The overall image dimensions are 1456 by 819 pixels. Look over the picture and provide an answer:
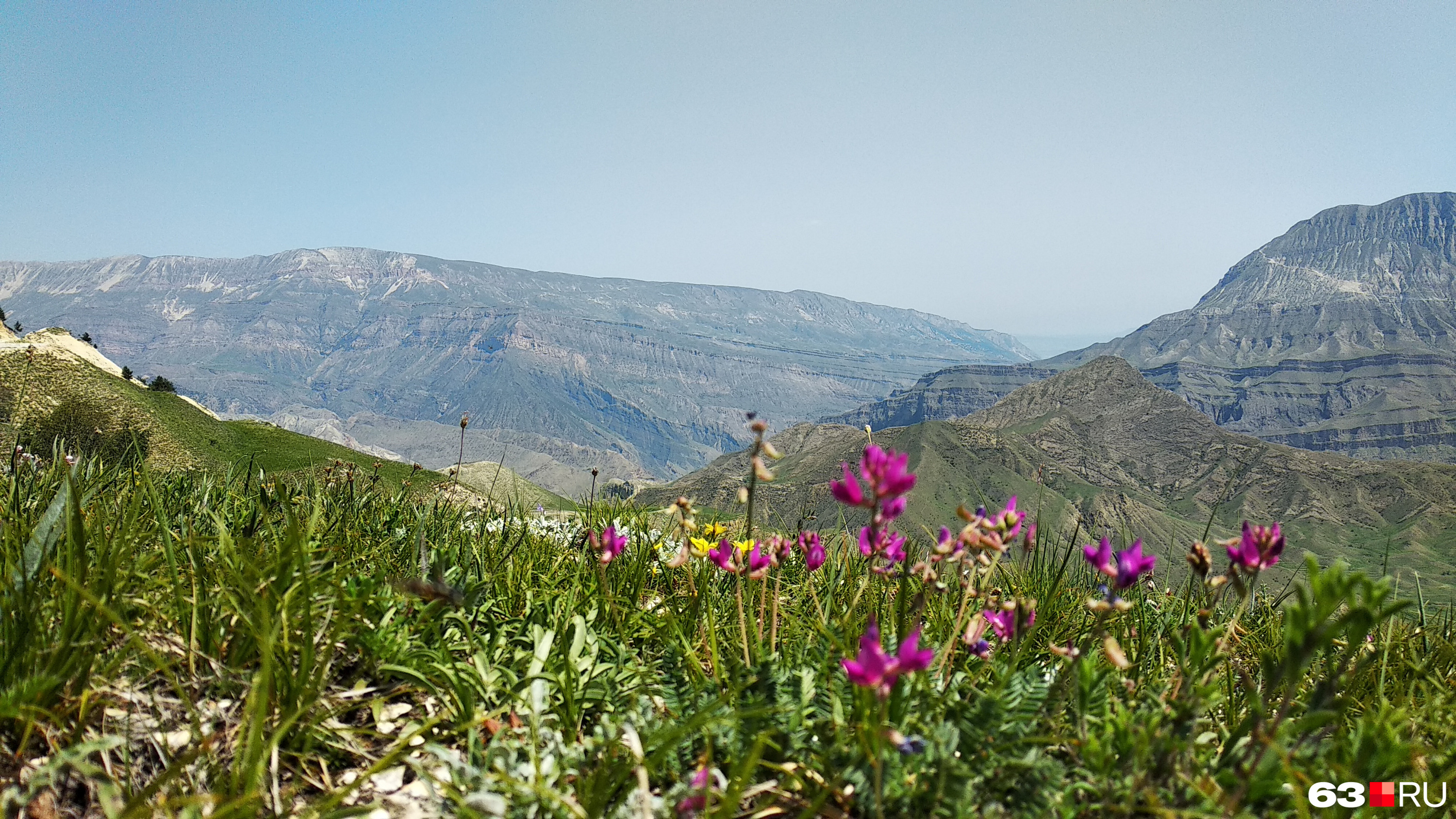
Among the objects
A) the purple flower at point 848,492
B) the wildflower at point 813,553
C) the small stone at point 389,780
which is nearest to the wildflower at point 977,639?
the wildflower at point 813,553

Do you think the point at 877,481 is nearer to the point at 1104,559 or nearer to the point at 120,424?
the point at 1104,559

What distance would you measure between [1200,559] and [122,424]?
601 inches

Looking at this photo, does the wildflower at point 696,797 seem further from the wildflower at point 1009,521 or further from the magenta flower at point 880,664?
the wildflower at point 1009,521

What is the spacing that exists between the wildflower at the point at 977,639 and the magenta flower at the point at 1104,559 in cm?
47

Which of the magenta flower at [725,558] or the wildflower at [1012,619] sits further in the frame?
the magenta flower at [725,558]

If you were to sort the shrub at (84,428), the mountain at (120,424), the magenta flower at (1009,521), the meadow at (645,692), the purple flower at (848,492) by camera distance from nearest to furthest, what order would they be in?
1. the purple flower at (848,492)
2. the meadow at (645,692)
3. the magenta flower at (1009,521)
4. the shrub at (84,428)
5. the mountain at (120,424)

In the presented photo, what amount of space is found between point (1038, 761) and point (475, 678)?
1852mm

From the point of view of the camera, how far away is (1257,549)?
2.07m

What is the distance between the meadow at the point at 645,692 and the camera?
182 cm

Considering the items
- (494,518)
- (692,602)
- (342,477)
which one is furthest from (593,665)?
(342,477)

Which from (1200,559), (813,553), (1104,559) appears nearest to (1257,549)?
(1200,559)

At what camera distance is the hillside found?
11.3 metres

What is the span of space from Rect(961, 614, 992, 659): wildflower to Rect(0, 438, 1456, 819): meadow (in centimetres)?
1

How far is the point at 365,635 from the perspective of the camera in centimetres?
269
